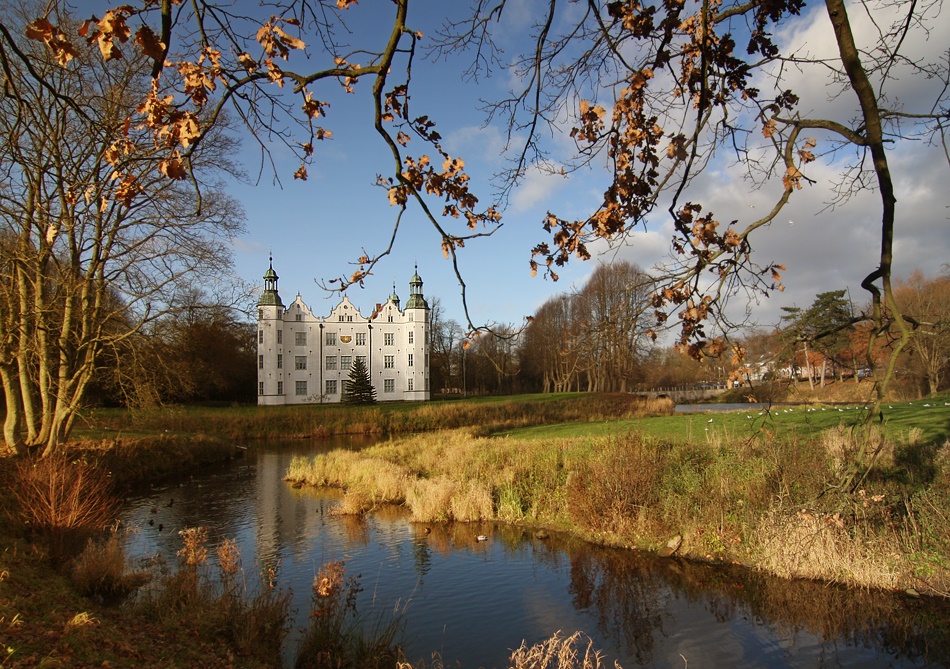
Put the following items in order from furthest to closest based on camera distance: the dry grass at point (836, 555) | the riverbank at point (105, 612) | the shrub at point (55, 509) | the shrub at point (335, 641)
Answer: the shrub at point (55, 509) → the dry grass at point (836, 555) → the shrub at point (335, 641) → the riverbank at point (105, 612)

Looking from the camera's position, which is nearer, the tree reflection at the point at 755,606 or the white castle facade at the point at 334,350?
the tree reflection at the point at 755,606

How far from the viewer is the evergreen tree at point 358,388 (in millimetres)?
55594

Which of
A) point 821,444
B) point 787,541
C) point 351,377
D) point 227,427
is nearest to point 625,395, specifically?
point 351,377

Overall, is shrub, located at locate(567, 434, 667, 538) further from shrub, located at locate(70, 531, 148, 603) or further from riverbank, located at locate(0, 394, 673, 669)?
shrub, located at locate(70, 531, 148, 603)

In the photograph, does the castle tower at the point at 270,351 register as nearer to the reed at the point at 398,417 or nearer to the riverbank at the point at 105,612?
the reed at the point at 398,417

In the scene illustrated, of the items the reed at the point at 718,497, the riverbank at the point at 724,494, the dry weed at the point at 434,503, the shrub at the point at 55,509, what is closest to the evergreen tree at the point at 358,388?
the riverbank at the point at 724,494

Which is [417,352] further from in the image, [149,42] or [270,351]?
[149,42]

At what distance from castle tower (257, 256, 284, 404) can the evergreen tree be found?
22.5 ft

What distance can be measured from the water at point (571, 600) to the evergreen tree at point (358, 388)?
3965cm

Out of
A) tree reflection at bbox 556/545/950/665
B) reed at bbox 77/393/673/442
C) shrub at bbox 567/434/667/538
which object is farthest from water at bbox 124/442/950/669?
reed at bbox 77/393/673/442

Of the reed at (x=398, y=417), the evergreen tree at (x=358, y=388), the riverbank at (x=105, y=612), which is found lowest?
the riverbank at (x=105, y=612)

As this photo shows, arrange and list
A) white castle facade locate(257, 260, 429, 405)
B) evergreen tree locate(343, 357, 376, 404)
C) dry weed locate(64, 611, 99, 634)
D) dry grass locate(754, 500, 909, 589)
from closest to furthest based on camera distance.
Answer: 1. dry weed locate(64, 611, 99, 634)
2. dry grass locate(754, 500, 909, 589)
3. evergreen tree locate(343, 357, 376, 404)
4. white castle facade locate(257, 260, 429, 405)

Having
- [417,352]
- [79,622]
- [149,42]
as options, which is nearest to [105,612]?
[79,622]

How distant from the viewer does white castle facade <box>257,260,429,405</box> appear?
58625mm
